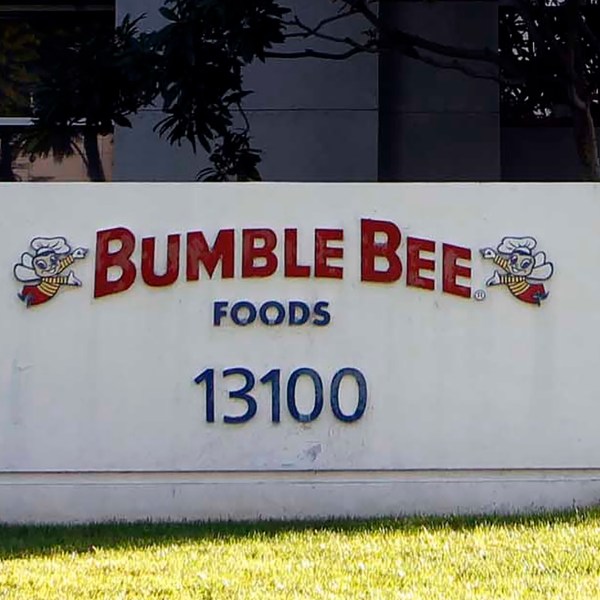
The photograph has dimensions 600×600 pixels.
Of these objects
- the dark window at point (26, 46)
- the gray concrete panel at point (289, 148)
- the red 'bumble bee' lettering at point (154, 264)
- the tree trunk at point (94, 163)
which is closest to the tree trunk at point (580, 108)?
the gray concrete panel at point (289, 148)

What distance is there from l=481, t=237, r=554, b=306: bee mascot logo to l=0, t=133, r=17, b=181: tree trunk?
297 inches

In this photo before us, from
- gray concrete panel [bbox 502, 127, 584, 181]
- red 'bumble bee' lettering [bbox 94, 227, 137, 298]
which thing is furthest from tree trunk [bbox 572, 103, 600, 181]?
red 'bumble bee' lettering [bbox 94, 227, 137, 298]

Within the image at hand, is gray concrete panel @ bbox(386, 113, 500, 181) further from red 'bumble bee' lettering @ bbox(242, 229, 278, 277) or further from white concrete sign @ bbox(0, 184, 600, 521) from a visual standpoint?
red 'bumble bee' lettering @ bbox(242, 229, 278, 277)

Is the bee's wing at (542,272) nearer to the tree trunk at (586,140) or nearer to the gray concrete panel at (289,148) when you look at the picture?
the tree trunk at (586,140)

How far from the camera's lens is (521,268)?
281 inches

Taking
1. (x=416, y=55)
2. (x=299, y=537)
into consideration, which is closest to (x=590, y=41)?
(x=416, y=55)

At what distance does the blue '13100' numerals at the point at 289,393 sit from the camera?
23.2 ft

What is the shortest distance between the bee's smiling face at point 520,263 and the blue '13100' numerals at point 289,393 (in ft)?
3.82

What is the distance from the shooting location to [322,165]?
12.0 metres

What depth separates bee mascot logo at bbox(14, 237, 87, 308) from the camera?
7062mm

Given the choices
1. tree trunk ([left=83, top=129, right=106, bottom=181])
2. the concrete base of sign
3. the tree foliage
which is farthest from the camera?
tree trunk ([left=83, top=129, right=106, bottom=181])

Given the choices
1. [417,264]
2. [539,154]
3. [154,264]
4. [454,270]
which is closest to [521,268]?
[454,270]

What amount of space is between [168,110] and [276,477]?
359cm

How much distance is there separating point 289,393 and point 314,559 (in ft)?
4.76
